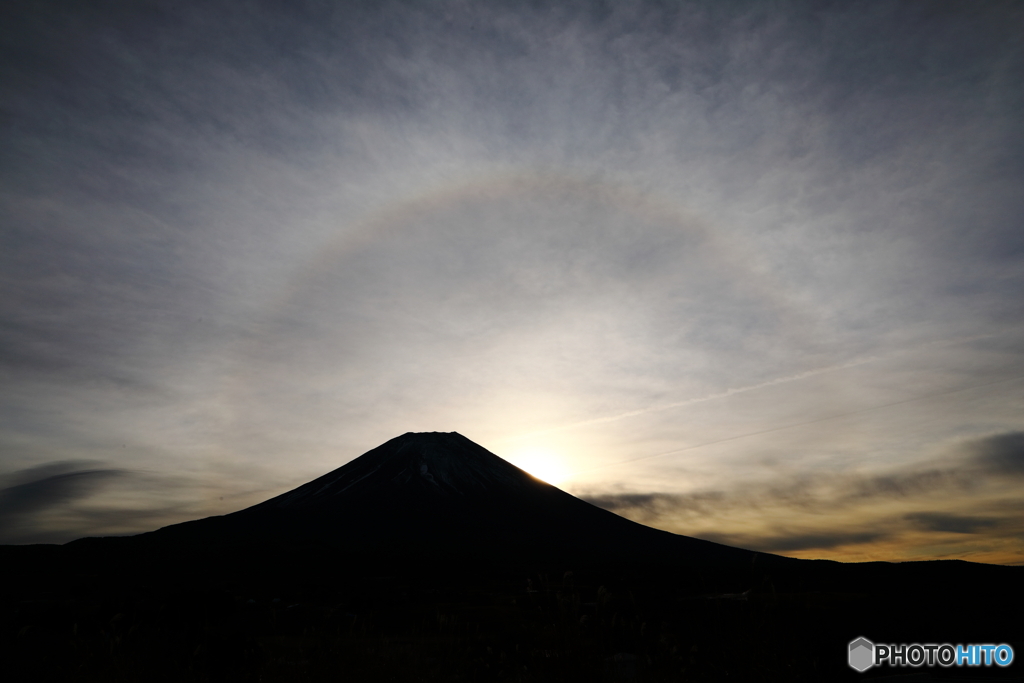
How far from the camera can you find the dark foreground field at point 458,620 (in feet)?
24.9

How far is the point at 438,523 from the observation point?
152 metres

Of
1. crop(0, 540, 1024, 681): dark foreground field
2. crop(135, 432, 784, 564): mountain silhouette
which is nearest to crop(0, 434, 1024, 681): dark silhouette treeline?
crop(0, 540, 1024, 681): dark foreground field

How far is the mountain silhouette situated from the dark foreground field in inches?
643

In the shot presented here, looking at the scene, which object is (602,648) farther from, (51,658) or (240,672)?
(51,658)

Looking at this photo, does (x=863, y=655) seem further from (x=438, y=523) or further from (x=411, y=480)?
(x=411, y=480)

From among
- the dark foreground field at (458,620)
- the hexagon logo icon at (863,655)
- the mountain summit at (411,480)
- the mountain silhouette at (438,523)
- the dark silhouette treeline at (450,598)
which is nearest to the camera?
the dark foreground field at (458,620)

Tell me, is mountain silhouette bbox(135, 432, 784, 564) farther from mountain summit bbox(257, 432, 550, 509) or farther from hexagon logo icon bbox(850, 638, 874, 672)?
hexagon logo icon bbox(850, 638, 874, 672)

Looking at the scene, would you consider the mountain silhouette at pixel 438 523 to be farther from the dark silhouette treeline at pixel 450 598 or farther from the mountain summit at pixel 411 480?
the dark silhouette treeline at pixel 450 598

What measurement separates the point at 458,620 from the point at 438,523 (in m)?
146

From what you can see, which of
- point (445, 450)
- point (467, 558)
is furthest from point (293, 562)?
point (445, 450)

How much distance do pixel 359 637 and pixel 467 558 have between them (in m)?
116

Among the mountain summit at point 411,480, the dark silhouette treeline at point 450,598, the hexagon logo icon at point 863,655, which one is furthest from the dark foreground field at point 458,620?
the mountain summit at point 411,480

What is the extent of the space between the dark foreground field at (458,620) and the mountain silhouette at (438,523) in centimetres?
1634

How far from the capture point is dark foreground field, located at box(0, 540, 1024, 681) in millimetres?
7586
